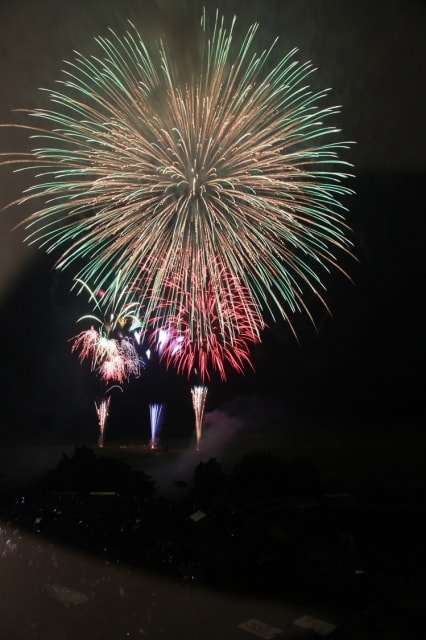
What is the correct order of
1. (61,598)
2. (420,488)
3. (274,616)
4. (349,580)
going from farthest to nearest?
(420,488) → (349,580) → (274,616) → (61,598)

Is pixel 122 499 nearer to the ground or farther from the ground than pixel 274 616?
farther from the ground

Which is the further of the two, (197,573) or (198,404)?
(198,404)

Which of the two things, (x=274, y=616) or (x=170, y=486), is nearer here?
(x=274, y=616)

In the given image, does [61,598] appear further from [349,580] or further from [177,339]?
[177,339]

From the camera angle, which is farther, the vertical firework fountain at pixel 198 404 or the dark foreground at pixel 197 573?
the vertical firework fountain at pixel 198 404

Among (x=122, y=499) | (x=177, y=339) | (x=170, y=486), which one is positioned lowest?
(x=170, y=486)

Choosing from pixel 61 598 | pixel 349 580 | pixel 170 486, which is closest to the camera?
pixel 61 598

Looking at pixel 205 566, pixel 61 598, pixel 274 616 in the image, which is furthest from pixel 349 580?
pixel 61 598

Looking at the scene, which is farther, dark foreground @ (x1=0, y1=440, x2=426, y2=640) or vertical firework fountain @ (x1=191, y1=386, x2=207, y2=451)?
vertical firework fountain @ (x1=191, y1=386, x2=207, y2=451)
